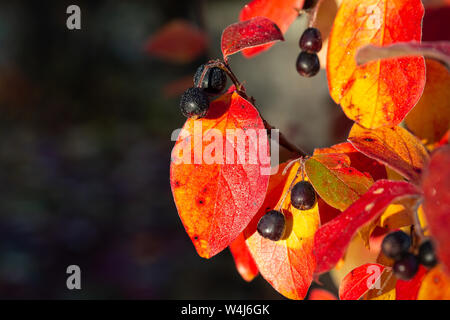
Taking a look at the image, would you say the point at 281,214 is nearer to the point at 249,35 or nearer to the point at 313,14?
the point at 249,35

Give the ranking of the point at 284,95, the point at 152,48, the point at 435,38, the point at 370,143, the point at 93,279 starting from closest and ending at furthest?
the point at 370,143
the point at 435,38
the point at 284,95
the point at 152,48
the point at 93,279

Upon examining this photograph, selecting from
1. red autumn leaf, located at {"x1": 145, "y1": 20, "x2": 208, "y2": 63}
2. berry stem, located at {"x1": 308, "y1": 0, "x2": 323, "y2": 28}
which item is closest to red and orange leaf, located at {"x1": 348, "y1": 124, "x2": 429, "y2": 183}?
berry stem, located at {"x1": 308, "y1": 0, "x2": 323, "y2": 28}

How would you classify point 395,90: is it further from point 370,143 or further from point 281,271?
point 281,271

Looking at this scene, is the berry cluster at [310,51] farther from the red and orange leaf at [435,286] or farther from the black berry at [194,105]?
the red and orange leaf at [435,286]

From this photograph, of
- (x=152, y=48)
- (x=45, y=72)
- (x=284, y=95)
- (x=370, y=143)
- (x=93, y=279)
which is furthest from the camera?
(x=45, y=72)

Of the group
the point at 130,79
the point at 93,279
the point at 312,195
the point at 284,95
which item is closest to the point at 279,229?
the point at 312,195

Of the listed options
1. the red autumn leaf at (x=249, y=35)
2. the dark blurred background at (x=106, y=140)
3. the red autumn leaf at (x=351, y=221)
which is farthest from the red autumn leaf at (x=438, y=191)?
the dark blurred background at (x=106, y=140)

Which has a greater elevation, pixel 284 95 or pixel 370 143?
pixel 284 95
